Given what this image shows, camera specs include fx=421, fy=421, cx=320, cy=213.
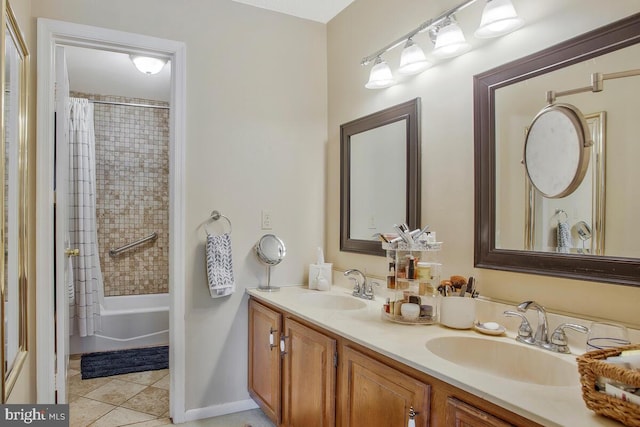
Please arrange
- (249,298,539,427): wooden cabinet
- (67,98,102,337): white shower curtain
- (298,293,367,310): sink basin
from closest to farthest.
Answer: (249,298,539,427): wooden cabinet < (298,293,367,310): sink basin < (67,98,102,337): white shower curtain

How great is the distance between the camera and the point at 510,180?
161 centimetres

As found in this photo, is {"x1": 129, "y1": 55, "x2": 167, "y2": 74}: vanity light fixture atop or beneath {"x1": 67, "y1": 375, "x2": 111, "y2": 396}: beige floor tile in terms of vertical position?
atop

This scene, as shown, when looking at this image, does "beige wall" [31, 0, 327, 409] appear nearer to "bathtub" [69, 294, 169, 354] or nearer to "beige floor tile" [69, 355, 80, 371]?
"beige floor tile" [69, 355, 80, 371]

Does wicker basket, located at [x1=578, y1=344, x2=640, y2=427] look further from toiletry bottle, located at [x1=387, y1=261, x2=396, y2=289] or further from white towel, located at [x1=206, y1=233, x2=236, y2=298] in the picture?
white towel, located at [x1=206, y1=233, x2=236, y2=298]

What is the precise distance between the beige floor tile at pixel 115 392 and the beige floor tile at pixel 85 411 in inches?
2.2

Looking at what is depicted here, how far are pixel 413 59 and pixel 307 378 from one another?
1553 mm

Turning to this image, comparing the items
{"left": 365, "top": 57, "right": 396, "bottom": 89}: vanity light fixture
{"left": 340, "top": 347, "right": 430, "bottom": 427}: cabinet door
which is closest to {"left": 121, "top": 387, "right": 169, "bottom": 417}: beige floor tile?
{"left": 340, "top": 347, "right": 430, "bottom": 427}: cabinet door

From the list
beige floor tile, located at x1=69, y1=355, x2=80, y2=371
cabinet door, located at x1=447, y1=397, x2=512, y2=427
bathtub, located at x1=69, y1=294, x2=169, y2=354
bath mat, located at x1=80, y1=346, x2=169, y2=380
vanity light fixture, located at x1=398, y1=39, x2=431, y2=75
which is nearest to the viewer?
cabinet door, located at x1=447, y1=397, x2=512, y2=427

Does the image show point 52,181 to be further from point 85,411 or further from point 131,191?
point 131,191

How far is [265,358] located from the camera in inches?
92.0

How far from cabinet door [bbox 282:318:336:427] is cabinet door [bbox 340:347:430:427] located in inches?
3.7

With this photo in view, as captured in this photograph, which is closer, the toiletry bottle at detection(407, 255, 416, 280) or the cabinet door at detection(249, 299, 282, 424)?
the toiletry bottle at detection(407, 255, 416, 280)

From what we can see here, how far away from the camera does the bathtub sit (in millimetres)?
3701

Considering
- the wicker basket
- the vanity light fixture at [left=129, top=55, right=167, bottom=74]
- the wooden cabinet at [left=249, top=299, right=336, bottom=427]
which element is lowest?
the wooden cabinet at [left=249, top=299, right=336, bottom=427]
